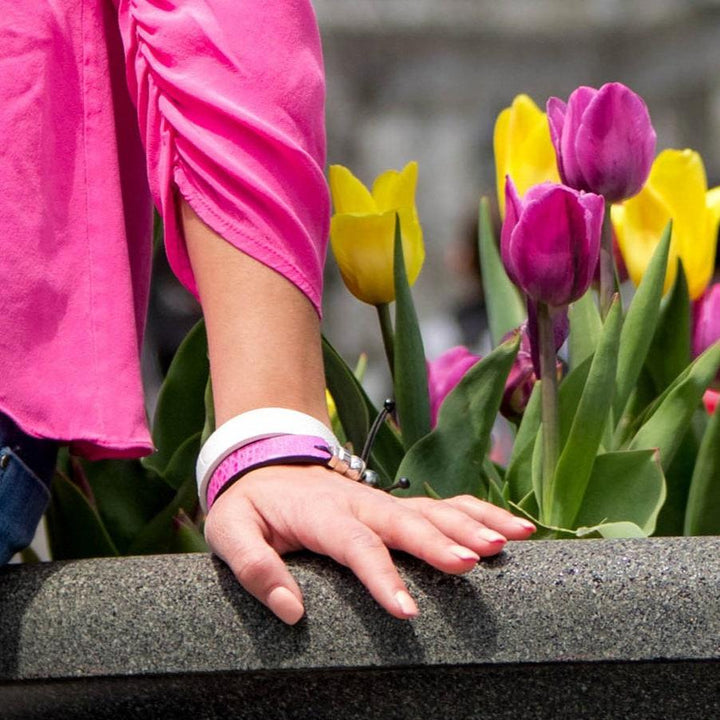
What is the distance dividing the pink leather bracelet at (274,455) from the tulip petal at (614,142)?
0.37 metres

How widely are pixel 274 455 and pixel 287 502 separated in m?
0.05

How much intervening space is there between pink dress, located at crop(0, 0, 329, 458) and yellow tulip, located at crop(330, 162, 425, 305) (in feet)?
0.84

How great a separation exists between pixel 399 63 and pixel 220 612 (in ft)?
60.7

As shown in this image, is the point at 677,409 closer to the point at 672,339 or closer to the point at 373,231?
the point at 672,339

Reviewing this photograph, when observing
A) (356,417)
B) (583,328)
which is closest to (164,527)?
(356,417)

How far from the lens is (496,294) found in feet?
4.74

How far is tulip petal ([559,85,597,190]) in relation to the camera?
1173 millimetres

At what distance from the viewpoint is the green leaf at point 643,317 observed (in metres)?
1.18

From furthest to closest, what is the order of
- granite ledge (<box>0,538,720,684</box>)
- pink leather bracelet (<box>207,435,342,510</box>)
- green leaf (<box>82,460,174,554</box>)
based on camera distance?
green leaf (<box>82,460,174,554</box>), pink leather bracelet (<box>207,435,342,510</box>), granite ledge (<box>0,538,720,684</box>)

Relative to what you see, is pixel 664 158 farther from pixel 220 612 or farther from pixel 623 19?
pixel 623 19

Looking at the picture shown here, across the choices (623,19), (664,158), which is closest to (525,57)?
(623,19)

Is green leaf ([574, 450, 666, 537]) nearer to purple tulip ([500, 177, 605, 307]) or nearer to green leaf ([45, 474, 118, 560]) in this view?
purple tulip ([500, 177, 605, 307])

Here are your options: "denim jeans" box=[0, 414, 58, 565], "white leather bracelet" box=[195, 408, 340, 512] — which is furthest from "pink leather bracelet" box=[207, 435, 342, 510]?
"denim jeans" box=[0, 414, 58, 565]

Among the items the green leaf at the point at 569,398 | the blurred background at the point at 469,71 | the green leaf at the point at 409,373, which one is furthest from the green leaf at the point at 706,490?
the blurred background at the point at 469,71
